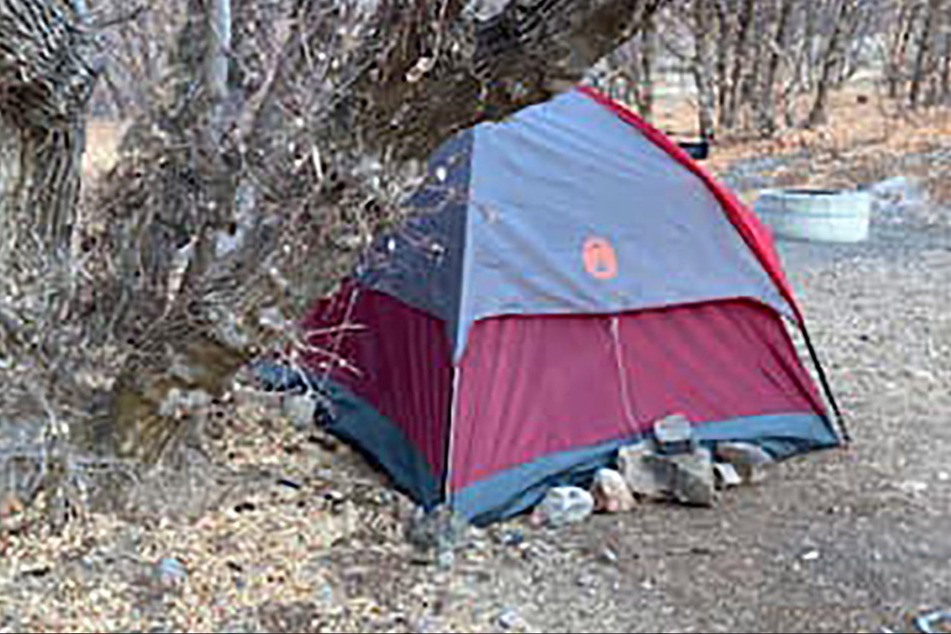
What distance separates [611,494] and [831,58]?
581 inches

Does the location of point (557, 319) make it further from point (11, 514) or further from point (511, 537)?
point (11, 514)

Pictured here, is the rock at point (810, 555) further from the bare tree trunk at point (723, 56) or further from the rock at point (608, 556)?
the bare tree trunk at point (723, 56)

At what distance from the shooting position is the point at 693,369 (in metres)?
5.18

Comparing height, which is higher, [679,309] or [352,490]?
[679,309]

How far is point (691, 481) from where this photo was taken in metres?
4.76

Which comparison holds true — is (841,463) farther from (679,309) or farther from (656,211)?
(656,211)

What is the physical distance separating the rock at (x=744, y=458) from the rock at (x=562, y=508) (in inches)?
31.8

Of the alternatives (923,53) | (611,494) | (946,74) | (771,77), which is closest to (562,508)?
(611,494)

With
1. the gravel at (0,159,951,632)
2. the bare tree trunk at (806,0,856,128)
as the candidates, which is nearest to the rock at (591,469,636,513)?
the gravel at (0,159,951,632)

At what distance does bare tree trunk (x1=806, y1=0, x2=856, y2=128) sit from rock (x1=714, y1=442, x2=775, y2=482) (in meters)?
13.6

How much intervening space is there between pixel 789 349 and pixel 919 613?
1728 millimetres

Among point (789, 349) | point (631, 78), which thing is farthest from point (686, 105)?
point (789, 349)

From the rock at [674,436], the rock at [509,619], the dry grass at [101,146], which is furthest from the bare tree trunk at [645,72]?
the rock at [509,619]

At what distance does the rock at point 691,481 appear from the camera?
15.6 feet
